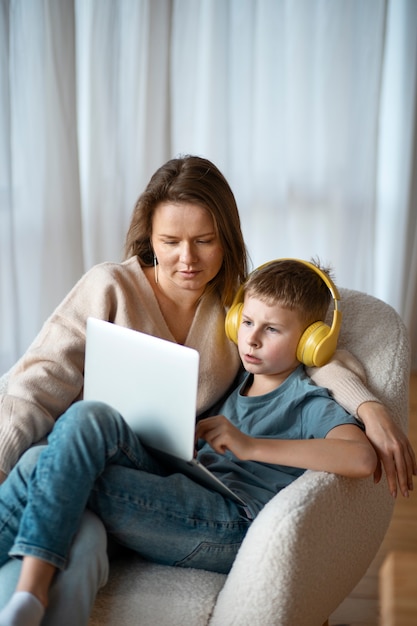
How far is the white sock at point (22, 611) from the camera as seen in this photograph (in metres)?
1.10

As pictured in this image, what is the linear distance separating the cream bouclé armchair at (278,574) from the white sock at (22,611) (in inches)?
6.0

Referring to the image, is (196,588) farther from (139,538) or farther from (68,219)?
(68,219)

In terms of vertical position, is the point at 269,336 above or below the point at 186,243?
below

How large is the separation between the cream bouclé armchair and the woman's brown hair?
0.53 m

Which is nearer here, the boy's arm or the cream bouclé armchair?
the cream bouclé armchair

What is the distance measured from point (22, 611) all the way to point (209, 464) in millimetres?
522

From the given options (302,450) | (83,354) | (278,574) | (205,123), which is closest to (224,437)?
(302,450)

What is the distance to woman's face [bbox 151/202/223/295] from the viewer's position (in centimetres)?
161

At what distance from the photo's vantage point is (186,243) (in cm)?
162

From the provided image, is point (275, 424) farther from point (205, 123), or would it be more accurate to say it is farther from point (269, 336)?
point (205, 123)

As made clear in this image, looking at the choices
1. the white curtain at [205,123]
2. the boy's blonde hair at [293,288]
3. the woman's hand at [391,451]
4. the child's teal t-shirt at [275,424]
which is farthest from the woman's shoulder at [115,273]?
the white curtain at [205,123]

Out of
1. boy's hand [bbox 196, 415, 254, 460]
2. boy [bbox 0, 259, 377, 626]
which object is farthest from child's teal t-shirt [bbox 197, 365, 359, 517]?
boy's hand [bbox 196, 415, 254, 460]

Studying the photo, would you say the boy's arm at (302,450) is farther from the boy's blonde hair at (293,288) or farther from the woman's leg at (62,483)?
the boy's blonde hair at (293,288)

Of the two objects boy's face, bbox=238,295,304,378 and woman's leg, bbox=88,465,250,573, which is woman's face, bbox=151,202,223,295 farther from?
woman's leg, bbox=88,465,250,573
